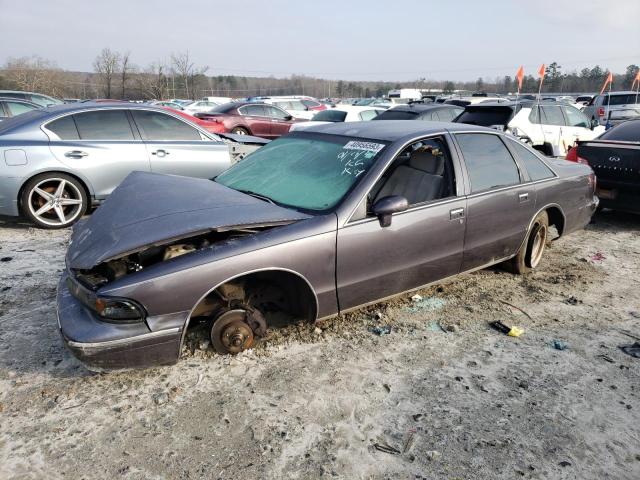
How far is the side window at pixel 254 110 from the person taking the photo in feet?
49.4

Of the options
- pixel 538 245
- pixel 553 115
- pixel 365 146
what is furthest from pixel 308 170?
pixel 553 115

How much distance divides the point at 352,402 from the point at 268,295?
37.2 inches

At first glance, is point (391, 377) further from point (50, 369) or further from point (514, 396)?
point (50, 369)

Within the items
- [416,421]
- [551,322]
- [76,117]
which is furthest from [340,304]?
[76,117]

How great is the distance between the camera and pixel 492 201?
3945 millimetres

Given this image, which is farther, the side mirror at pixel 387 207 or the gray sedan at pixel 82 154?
the gray sedan at pixel 82 154

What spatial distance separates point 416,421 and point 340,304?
93 centimetres

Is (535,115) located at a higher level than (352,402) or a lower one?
higher

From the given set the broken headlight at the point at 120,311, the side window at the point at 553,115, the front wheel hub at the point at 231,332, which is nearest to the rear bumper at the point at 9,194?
the broken headlight at the point at 120,311

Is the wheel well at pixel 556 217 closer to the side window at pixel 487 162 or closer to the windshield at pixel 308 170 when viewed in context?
the side window at pixel 487 162

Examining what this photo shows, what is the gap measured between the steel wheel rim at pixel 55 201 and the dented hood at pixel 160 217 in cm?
266

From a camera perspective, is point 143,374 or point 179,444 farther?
point 143,374

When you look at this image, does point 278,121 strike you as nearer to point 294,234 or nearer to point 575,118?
point 575,118

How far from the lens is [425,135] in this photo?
12.0 feet
